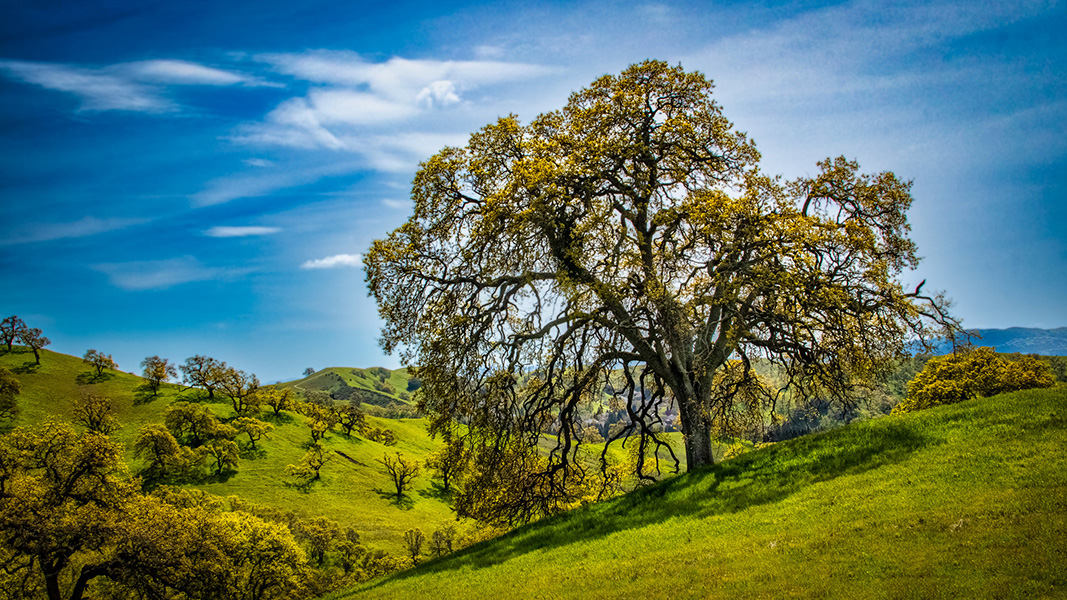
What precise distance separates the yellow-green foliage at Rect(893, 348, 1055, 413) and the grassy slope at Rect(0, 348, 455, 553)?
68457 mm

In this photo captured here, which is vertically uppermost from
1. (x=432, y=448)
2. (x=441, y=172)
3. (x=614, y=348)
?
(x=441, y=172)

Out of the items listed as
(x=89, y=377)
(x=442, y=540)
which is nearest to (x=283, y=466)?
(x=442, y=540)

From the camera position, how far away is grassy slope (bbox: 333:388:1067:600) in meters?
8.95

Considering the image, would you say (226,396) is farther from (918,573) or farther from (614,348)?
(918,573)

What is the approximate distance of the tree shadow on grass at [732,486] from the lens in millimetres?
15172

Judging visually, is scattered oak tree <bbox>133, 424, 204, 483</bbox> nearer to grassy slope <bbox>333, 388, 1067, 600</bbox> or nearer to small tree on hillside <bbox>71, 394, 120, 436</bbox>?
small tree on hillside <bbox>71, 394, 120, 436</bbox>

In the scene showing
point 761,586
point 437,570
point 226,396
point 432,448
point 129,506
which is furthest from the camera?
point 432,448

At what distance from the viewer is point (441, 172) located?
849 inches

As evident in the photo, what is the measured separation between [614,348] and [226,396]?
11915 centimetres

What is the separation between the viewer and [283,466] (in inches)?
3789

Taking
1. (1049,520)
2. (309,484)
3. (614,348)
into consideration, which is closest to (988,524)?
(1049,520)

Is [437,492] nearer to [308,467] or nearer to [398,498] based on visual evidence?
[398,498]

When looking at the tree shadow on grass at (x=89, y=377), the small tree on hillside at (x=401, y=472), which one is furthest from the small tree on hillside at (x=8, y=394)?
the small tree on hillside at (x=401, y=472)

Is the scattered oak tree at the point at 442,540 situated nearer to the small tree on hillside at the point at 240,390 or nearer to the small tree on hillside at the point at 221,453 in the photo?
the small tree on hillside at the point at 221,453
